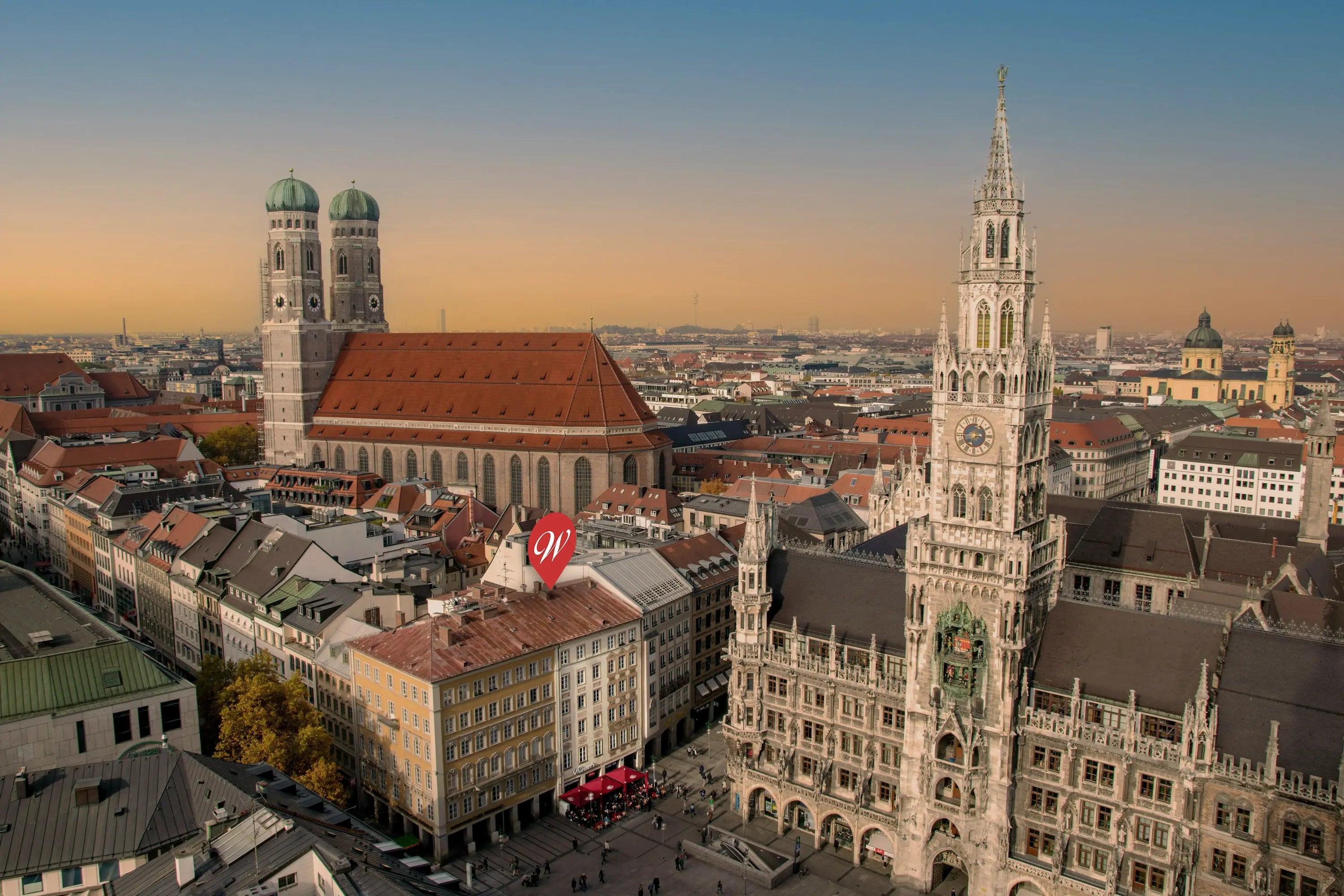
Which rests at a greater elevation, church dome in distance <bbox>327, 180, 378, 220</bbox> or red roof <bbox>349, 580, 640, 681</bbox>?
church dome in distance <bbox>327, 180, 378, 220</bbox>

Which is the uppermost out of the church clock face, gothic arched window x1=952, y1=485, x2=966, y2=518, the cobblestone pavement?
the church clock face

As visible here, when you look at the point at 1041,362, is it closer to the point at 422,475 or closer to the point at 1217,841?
the point at 1217,841

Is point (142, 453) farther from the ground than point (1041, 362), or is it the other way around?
point (1041, 362)

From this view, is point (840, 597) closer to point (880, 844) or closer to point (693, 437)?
point (880, 844)

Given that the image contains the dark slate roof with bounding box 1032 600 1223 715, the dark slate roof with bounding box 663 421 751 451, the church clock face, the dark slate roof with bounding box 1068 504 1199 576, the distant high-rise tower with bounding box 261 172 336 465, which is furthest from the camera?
the dark slate roof with bounding box 663 421 751 451

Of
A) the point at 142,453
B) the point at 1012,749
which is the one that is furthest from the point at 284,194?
the point at 1012,749

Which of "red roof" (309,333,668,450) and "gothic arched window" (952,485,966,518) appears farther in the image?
"red roof" (309,333,668,450)

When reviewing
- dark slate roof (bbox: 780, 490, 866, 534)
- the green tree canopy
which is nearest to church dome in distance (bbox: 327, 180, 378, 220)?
the green tree canopy

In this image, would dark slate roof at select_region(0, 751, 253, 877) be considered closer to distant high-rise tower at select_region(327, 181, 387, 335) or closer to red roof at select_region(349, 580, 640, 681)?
red roof at select_region(349, 580, 640, 681)
